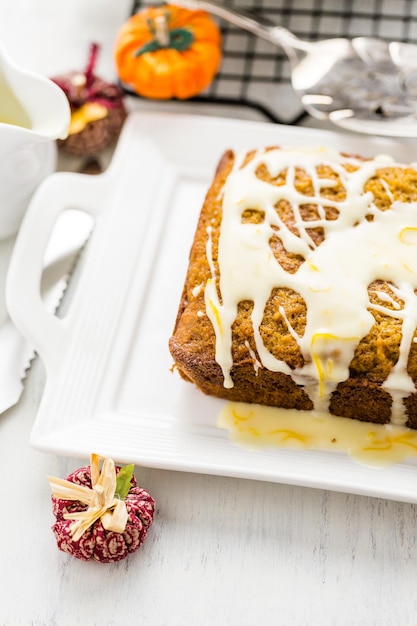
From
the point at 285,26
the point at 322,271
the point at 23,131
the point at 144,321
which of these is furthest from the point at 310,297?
the point at 285,26

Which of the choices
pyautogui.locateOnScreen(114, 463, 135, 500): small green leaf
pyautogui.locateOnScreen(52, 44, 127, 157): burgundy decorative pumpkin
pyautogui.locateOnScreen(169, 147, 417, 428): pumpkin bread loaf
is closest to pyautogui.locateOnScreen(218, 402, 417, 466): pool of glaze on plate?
pyautogui.locateOnScreen(169, 147, 417, 428): pumpkin bread loaf

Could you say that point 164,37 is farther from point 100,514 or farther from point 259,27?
point 100,514

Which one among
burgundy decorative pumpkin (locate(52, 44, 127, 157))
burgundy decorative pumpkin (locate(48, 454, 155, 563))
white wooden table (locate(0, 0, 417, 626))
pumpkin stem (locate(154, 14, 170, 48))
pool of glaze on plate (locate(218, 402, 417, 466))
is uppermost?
pumpkin stem (locate(154, 14, 170, 48))

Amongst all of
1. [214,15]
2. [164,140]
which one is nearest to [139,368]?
[164,140]

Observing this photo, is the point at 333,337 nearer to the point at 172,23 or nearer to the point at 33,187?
the point at 33,187

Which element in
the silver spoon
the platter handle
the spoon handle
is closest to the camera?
the platter handle

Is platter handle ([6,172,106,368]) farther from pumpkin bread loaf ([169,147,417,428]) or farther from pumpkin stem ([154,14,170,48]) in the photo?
pumpkin stem ([154,14,170,48])

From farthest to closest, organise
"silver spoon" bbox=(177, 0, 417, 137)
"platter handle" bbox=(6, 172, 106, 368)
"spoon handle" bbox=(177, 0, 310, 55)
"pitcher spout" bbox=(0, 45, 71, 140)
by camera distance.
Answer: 1. "spoon handle" bbox=(177, 0, 310, 55)
2. "silver spoon" bbox=(177, 0, 417, 137)
3. "pitcher spout" bbox=(0, 45, 71, 140)
4. "platter handle" bbox=(6, 172, 106, 368)
